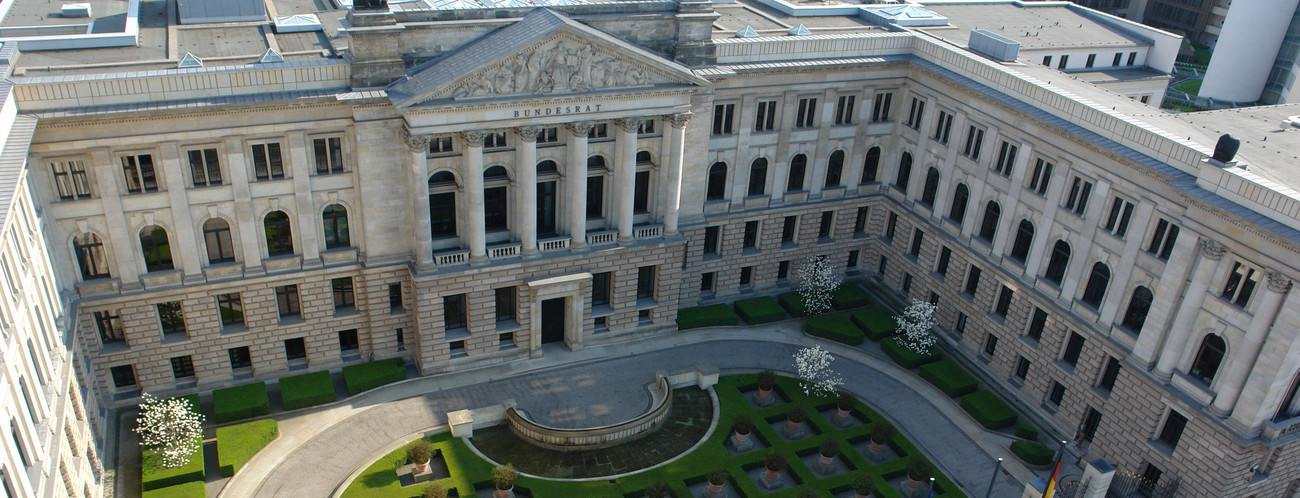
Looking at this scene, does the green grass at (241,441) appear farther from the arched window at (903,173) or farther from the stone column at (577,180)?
the arched window at (903,173)

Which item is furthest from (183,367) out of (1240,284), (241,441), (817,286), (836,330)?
(1240,284)

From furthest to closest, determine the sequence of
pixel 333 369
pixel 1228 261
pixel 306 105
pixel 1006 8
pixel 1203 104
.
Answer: pixel 1203 104, pixel 1006 8, pixel 333 369, pixel 306 105, pixel 1228 261

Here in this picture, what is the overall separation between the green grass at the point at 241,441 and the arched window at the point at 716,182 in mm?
36486

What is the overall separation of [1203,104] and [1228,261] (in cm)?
8657

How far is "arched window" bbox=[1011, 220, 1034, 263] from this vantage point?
66.5 m

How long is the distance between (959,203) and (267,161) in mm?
51092

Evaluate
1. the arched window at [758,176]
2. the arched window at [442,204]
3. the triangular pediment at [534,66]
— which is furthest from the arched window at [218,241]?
the arched window at [758,176]

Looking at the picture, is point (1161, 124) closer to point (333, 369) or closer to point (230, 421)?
point (333, 369)

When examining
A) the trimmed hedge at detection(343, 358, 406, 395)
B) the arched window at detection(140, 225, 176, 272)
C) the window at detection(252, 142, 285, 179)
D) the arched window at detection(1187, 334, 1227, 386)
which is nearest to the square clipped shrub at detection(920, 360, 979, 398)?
the arched window at detection(1187, 334, 1227, 386)

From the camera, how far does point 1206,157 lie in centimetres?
5244

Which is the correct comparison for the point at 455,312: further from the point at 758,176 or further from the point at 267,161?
the point at 758,176

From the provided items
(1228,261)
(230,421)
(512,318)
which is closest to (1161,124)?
(1228,261)

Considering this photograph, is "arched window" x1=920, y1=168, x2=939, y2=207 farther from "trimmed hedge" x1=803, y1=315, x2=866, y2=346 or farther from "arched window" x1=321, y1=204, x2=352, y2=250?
"arched window" x1=321, y1=204, x2=352, y2=250

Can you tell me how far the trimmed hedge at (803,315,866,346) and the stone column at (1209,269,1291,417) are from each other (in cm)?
2641
